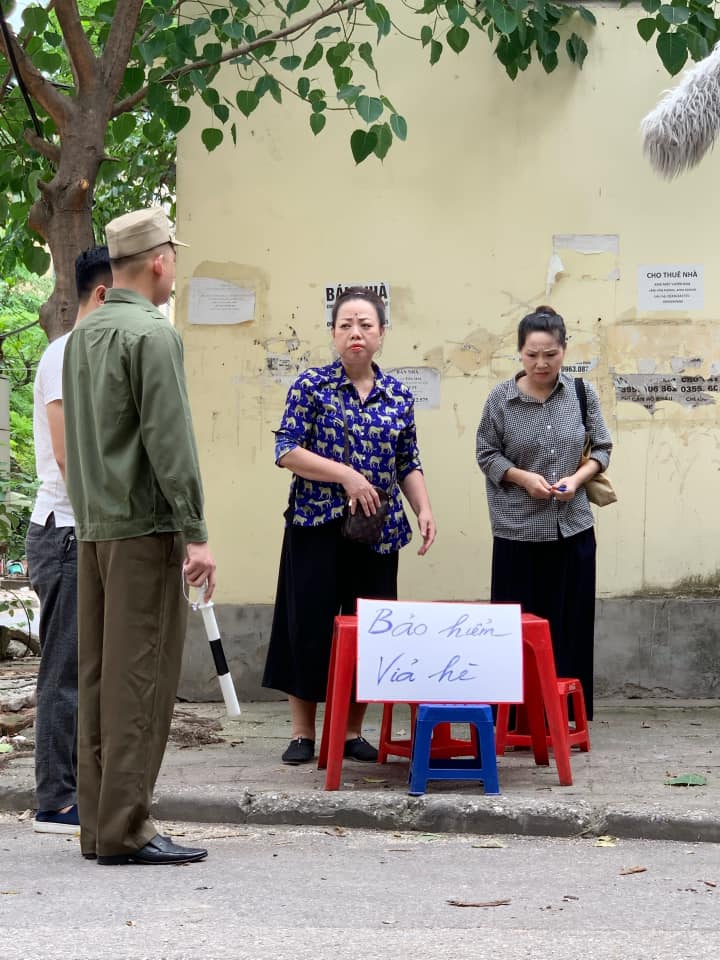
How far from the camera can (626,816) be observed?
4637mm

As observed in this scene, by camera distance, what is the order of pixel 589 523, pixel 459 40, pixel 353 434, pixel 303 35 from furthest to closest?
pixel 303 35 < pixel 459 40 < pixel 589 523 < pixel 353 434

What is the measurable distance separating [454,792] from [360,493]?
121cm

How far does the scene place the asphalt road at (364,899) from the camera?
10.9ft

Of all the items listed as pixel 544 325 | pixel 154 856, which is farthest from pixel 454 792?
pixel 544 325

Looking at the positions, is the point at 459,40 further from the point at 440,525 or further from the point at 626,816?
the point at 626,816

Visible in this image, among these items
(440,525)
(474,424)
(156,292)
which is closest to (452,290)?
(474,424)

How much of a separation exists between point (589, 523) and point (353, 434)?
47.9 inches

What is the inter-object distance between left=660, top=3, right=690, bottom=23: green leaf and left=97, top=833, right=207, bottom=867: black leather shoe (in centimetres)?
439

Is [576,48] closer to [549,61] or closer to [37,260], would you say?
[549,61]

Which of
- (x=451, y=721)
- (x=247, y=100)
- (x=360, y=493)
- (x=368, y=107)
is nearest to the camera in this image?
(x=451, y=721)

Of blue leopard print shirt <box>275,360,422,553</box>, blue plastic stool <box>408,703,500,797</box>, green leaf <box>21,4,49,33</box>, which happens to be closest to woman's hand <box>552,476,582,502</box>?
blue leopard print shirt <box>275,360,422,553</box>

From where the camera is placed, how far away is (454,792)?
4.98m

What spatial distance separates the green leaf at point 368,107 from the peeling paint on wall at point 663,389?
6.85ft

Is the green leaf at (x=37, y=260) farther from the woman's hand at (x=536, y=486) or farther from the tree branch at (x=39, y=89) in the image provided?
the woman's hand at (x=536, y=486)
